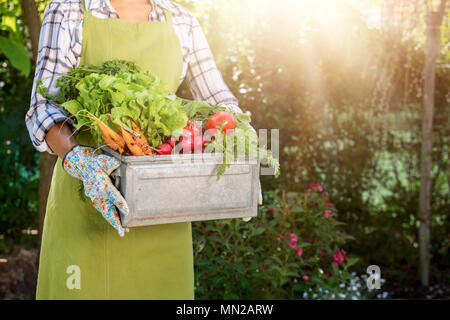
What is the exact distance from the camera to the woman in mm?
1799

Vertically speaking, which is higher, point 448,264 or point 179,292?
point 179,292

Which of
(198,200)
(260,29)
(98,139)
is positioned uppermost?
(260,29)

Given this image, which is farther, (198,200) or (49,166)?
(49,166)

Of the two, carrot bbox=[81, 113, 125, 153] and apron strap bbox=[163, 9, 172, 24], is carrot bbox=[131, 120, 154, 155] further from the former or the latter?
apron strap bbox=[163, 9, 172, 24]

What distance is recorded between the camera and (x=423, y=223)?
14.2 feet

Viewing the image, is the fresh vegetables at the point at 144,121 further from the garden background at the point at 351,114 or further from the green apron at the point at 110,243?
the garden background at the point at 351,114

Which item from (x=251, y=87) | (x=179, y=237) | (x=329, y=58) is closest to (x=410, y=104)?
(x=329, y=58)

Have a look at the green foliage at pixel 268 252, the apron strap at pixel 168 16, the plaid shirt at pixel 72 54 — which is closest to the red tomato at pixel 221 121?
the plaid shirt at pixel 72 54

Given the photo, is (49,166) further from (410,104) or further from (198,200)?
(410,104)

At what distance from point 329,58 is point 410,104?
0.76 meters

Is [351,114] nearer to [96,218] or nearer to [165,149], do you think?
[96,218]

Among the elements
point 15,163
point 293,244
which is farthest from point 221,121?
point 15,163

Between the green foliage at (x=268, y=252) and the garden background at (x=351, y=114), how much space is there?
123 mm

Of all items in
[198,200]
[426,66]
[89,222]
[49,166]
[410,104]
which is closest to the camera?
[198,200]
